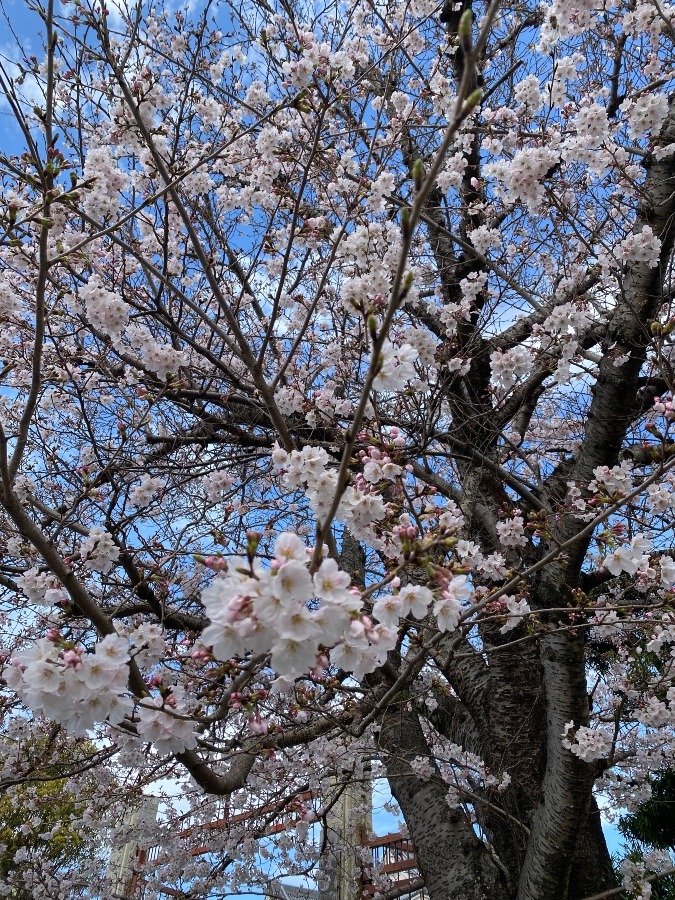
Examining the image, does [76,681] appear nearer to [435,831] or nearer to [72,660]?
[72,660]

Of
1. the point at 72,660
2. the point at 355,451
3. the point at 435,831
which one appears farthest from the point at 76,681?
the point at 435,831

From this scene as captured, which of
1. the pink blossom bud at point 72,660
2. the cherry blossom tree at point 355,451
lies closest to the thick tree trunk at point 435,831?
the cherry blossom tree at point 355,451

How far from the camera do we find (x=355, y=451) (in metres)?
3.08

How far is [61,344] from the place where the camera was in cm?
418

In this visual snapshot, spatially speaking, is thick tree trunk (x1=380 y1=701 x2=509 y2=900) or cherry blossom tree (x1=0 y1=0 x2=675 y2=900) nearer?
cherry blossom tree (x1=0 y1=0 x2=675 y2=900)

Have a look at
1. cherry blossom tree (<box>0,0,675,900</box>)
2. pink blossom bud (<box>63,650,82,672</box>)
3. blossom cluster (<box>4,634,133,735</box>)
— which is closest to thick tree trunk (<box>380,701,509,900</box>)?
cherry blossom tree (<box>0,0,675,900</box>)

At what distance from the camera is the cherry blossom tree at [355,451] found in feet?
5.70

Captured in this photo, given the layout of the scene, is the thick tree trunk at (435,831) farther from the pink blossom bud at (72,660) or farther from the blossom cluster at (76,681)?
the pink blossom bud at (72,660)

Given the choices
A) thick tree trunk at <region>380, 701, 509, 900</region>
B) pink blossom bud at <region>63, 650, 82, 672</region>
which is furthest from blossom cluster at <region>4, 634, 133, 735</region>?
thick tree trunk at <region>380, 701, 509, 900</region>

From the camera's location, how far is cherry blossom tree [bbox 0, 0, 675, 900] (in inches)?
68.4

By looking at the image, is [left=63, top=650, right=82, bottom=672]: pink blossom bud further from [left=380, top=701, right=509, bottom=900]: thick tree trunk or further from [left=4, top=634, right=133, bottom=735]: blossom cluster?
[left=380, top=701, right=509, bottom=900]: thick tree trunk

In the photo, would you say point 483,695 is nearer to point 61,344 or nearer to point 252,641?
point 252,641

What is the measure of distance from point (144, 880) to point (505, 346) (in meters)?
5.29

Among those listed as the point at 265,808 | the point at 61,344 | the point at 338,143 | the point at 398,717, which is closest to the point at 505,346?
the point at 338,143
